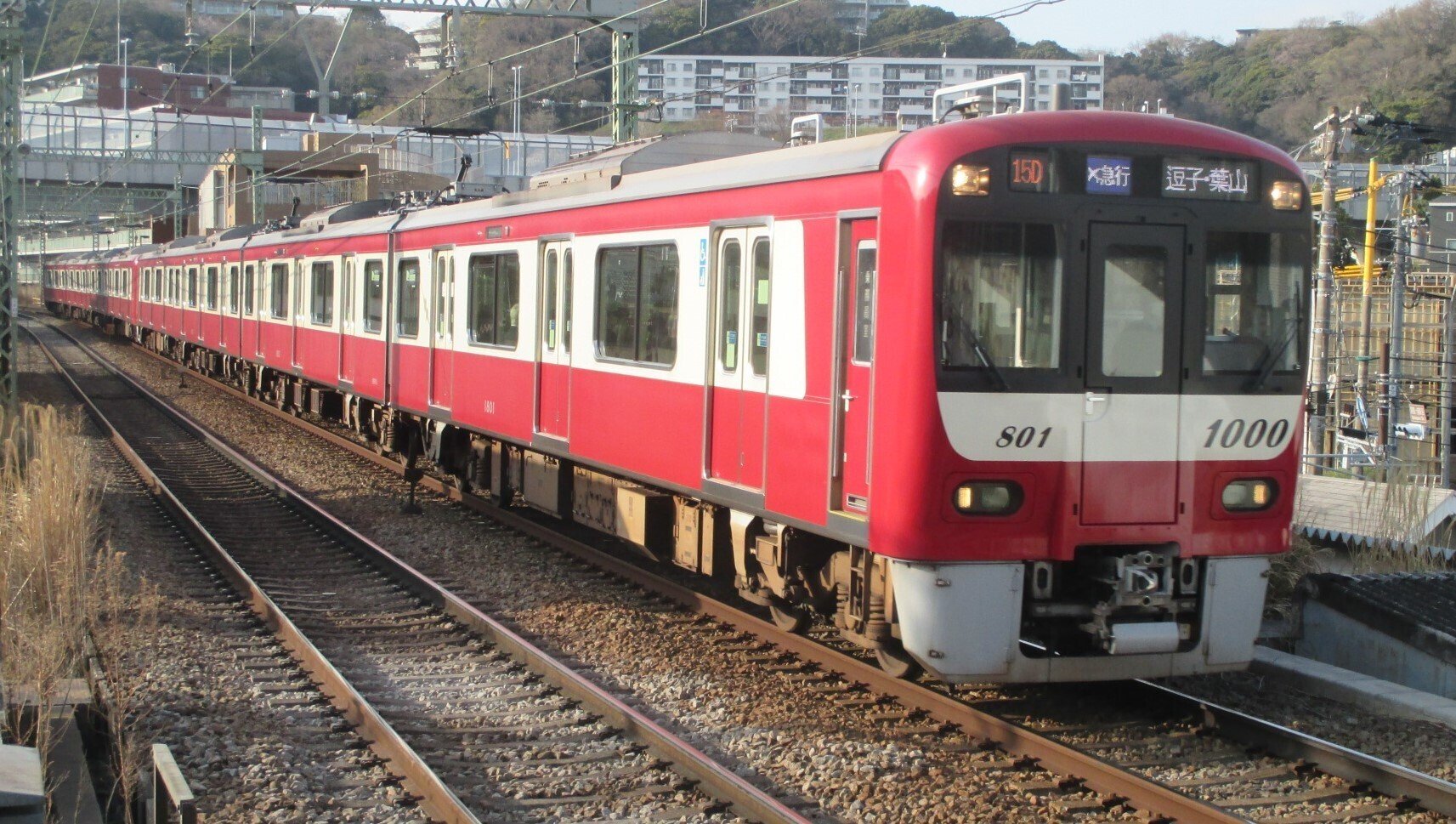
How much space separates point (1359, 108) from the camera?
19.2 meters

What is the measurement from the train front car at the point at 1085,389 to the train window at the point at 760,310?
1.31m

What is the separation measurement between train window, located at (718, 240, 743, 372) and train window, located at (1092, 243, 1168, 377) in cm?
222

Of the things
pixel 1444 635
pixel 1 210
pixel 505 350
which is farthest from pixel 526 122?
pixel 1444 635

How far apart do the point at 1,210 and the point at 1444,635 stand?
16.2 meters

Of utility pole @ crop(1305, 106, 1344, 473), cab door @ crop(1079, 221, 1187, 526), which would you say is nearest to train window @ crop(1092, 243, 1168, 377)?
cab door @ crop(1079, 221, 1187, 526)

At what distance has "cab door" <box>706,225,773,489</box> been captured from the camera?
316 inches

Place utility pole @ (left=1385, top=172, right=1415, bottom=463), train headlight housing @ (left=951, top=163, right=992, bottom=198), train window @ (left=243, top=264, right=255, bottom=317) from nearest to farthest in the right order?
train headlight housing @ (left=951, top=163, right=992, bottom=198), utility pole @ (left=1385, top=172, right=1415, bottom=463), train window @ (left=243, top=264, right=255, bottom=317)

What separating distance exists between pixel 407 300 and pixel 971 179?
9.70 meters

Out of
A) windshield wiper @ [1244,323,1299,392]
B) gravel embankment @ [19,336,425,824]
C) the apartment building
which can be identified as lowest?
gravel embankment @ [19,336,425,824]

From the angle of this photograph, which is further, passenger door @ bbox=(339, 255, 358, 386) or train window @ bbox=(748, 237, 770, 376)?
passenger door @ bbox=(339, 255, 358, 386)

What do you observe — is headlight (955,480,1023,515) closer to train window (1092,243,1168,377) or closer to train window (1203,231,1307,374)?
train window (1092,243,1168,377)

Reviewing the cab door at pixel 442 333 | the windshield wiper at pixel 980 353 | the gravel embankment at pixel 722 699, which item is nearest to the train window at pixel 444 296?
the cab door at pixel 442 333

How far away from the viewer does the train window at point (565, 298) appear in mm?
10781

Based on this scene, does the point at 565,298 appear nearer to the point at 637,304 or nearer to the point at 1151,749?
the point at 637,304
